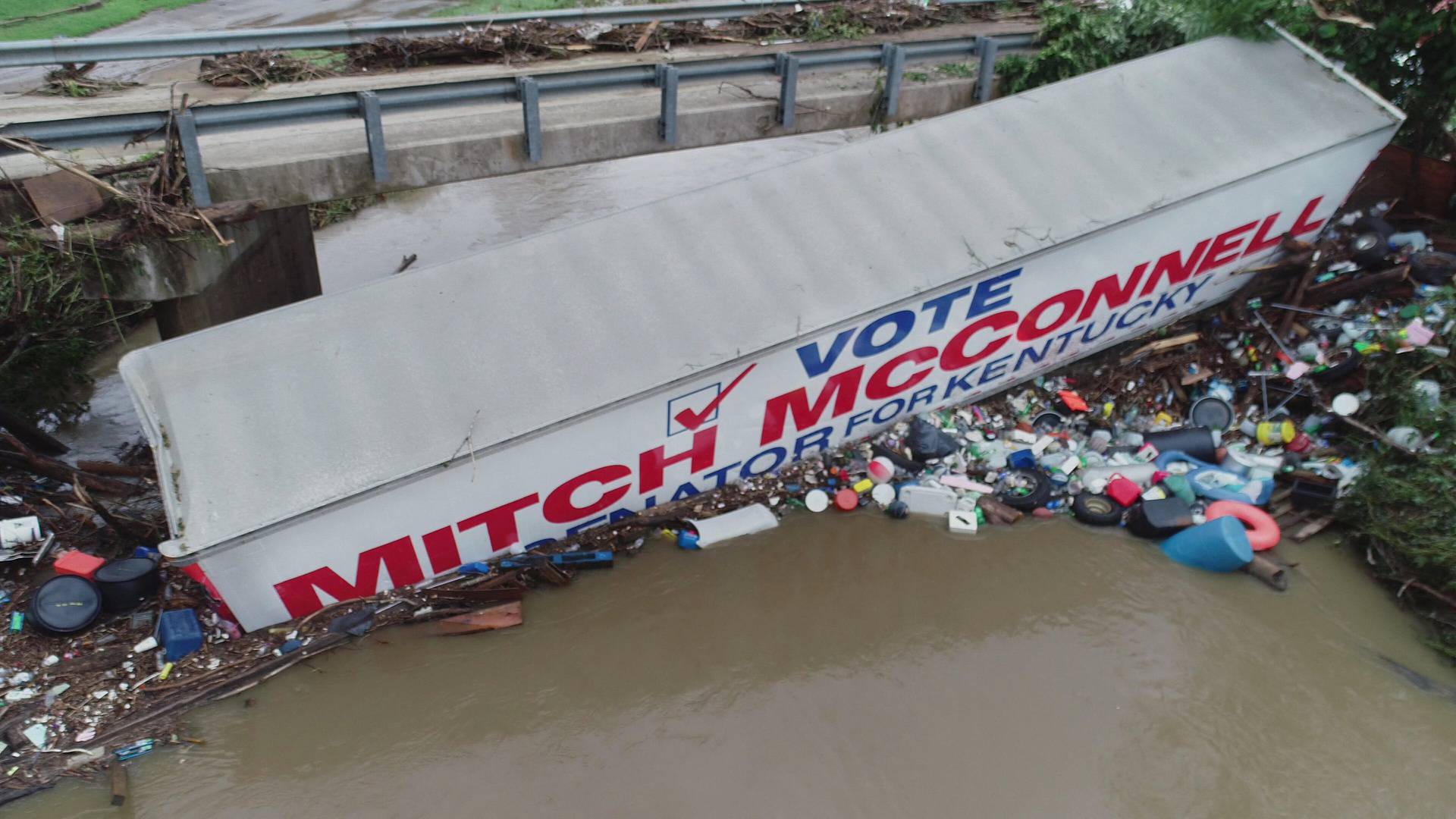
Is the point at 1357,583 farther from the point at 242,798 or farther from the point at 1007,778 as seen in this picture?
the point at 242,798

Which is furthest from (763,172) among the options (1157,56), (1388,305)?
(1388,305)

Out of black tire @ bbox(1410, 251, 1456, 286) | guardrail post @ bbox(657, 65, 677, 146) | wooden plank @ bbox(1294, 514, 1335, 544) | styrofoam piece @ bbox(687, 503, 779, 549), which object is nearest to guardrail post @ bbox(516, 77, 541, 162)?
guardrail post @ bbox(657, 65, 677, 146)

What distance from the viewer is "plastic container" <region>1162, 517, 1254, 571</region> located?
20.7 ft

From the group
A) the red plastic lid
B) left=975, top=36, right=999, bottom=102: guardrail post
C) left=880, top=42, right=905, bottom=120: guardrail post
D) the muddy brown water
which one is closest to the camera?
the red plastic lid

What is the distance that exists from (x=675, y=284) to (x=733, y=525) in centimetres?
189

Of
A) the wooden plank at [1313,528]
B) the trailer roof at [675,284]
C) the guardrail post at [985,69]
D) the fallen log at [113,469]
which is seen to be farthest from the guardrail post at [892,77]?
the fallen log at [113,469]

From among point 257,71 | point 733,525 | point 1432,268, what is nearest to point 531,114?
point 257,71

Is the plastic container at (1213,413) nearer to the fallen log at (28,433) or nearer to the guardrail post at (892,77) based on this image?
the guardrail post at (892,77)

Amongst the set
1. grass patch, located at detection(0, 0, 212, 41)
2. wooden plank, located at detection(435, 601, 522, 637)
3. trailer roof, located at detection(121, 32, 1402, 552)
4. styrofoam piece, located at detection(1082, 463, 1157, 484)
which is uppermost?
grass patch, located at detection(0, 0, 212, 41)

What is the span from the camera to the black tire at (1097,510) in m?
6.85

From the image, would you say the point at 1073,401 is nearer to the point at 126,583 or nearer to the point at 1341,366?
the point at 1341,366

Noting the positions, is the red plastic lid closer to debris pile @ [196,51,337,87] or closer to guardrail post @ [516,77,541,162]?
guardrail post @ [516,77,541,162]

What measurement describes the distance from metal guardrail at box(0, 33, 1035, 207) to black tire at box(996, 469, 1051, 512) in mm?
3889

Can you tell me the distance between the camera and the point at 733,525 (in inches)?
263
